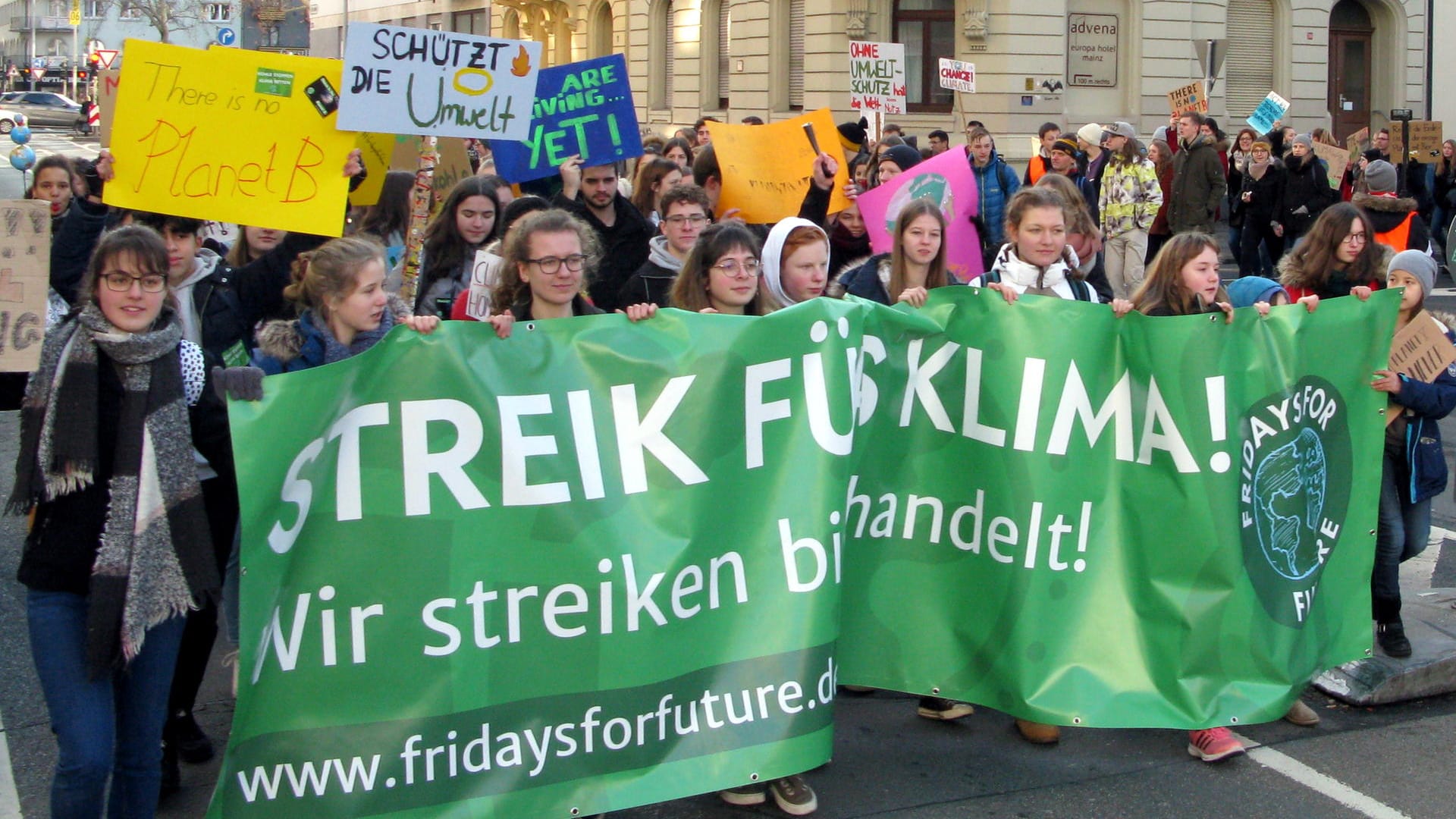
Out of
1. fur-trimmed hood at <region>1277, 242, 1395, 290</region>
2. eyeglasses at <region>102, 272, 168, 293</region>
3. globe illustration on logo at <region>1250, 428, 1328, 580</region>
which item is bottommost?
globe illustration on logo at <region>1250, 428, 1328, 580</region>

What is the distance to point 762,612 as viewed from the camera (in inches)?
157

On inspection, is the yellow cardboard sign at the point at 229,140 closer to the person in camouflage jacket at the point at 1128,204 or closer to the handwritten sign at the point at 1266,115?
the person in camouflage jacket at the point at 1128,204

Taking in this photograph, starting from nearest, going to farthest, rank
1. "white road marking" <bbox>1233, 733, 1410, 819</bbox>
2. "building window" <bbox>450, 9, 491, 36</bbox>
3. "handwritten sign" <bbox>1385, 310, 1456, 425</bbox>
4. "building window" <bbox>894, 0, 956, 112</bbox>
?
1. "white road marking" <bbox>1233, 733, 1410, 819</bbox>
2. "handwritten sign" <bbox>1385, 310, 1456, 425</bbox>
3. "building window" <bbox>894, 0, 956, 112</bbox>
4. "building window" <bbox>450, 9, 491, 36</bbox>

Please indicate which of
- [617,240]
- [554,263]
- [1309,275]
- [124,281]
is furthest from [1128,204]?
[124,281]

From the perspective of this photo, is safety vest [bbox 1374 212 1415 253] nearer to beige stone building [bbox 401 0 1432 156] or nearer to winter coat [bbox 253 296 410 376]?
winter coat [bbox 253 296 410 376]

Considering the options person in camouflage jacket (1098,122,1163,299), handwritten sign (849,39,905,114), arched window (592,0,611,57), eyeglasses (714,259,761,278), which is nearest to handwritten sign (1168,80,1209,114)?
person in camouflage jacket (1098,122,1163,299)

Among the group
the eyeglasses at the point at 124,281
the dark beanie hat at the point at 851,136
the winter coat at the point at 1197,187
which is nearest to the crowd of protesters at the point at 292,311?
the eyeglasses at the point at 124,281

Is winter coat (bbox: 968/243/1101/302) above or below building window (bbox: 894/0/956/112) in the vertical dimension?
below

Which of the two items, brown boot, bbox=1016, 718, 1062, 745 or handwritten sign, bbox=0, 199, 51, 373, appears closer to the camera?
handwritten sign, bbox=0, 199, 51, 373

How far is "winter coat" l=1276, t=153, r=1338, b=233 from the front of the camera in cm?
1533

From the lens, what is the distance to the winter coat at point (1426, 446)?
5148mm

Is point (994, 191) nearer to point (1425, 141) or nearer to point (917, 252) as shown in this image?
point (917, 252)

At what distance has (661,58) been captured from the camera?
118ft

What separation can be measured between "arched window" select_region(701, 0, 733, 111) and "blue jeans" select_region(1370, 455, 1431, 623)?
29168 mm
